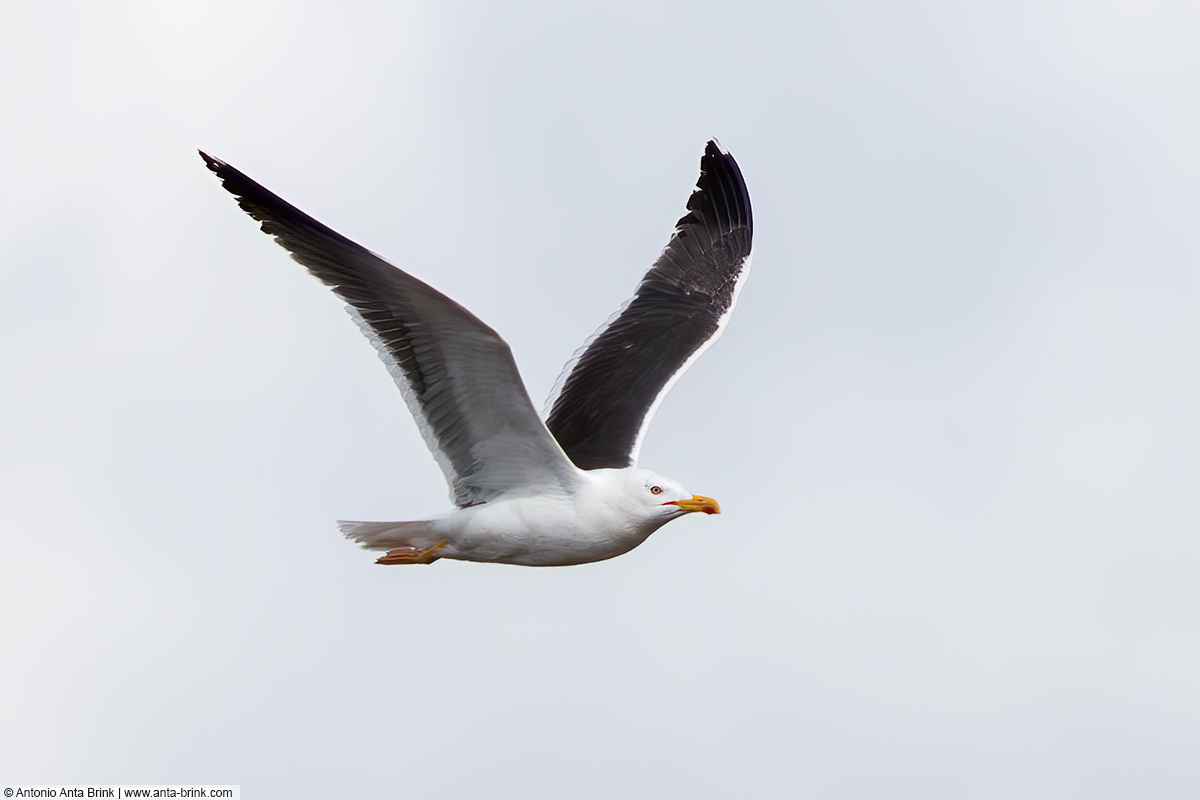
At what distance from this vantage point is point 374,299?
959cm

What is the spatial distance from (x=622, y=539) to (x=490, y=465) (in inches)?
42.2

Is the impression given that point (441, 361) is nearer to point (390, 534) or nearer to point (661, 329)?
point (390, 534)

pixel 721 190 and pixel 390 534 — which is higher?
pixel 721 190

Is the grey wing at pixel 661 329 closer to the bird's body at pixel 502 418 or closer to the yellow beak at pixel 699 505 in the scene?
the bird's body at pixel 502 418

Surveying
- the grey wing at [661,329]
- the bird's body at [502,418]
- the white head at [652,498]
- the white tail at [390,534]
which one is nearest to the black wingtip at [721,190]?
the grey wing at [661,329]

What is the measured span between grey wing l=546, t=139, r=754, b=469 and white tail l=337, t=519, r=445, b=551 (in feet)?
5.48

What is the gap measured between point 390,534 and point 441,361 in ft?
5.11

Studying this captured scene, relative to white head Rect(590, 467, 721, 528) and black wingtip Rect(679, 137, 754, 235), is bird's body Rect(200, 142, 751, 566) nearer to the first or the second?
white head Rect(590, 467, 721, 528)

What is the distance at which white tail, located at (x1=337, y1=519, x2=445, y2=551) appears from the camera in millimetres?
10602

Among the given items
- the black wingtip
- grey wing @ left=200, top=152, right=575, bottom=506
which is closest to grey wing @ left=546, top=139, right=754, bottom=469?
the black wingtip

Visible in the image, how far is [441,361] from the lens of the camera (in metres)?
9.80

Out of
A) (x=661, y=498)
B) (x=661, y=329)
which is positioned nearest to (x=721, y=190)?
(x=661, y=329)

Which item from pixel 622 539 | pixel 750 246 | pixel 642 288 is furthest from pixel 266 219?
pixel 750 246

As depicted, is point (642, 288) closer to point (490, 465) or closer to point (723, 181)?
point (723, 181)
